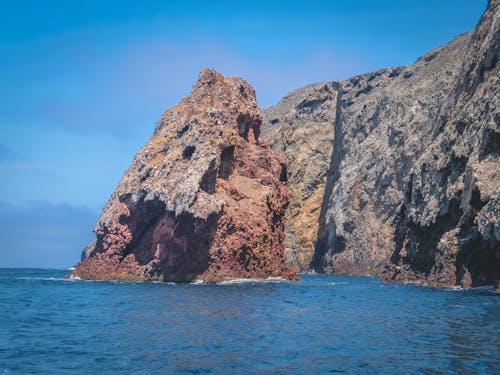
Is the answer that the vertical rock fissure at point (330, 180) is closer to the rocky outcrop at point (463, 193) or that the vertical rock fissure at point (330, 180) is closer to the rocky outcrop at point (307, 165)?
the rocky outcrop at point (307, 165)

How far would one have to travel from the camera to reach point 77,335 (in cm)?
2588

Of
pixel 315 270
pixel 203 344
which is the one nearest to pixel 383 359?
pixel 203 344

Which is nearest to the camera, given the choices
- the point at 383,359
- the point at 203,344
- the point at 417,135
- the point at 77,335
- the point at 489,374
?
the point at 489,374

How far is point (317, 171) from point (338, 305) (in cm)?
14194

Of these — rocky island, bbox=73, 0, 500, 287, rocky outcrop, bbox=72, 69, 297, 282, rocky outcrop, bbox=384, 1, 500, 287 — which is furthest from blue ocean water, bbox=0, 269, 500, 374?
rocky outcrop, bbox=72, 69, 297, 282

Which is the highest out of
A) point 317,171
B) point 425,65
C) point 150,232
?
point 425,65

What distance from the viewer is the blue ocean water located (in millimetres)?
19328

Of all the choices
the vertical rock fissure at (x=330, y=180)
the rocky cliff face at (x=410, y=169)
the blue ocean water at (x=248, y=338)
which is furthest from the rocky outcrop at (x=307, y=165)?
the blue ocean water at (x=248, y=338)

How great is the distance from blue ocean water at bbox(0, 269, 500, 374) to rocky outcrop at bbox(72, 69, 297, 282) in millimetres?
31974

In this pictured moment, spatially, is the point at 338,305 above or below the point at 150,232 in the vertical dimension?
below

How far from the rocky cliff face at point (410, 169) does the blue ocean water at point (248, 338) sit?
2428 cm

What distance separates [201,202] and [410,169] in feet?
199

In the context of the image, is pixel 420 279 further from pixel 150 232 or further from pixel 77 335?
pixel 77 335

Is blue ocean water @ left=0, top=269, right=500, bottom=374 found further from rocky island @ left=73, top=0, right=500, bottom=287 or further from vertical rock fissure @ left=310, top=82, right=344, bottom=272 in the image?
vertical rock fissure @ left=310, top=82, right=344, bottom=272
